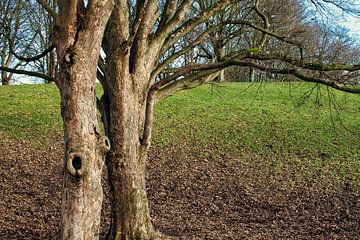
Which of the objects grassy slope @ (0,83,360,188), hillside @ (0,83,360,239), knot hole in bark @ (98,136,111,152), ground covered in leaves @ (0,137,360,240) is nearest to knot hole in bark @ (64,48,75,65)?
knot hole in bark @ (98,136,111,152)

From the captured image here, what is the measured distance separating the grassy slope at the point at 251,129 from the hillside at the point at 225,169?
0.04m

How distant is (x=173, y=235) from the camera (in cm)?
754

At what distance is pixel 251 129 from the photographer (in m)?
15.6

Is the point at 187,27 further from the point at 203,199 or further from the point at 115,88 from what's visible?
the point at 203,199

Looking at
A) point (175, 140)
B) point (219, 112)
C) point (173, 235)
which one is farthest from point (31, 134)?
point (173, 235)

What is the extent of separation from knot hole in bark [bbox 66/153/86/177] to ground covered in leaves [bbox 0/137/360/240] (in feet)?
11.8

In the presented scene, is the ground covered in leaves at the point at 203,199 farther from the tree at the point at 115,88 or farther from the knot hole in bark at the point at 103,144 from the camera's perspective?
the knot hole in bark at the point at 103,144

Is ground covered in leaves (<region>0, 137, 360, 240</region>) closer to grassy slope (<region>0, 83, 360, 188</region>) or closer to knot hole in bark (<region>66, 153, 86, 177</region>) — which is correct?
grassy slope (<region>0, 83, 360, 188</region>)

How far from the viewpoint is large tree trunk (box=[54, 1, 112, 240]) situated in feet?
14.2

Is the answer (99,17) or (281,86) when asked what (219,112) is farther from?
(99,17)

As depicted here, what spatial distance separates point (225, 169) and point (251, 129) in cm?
368

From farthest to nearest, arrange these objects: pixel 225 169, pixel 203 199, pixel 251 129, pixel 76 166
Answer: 1. pixel 251 129
2. pixel 225 169
3. pixel 203 199
4. pixel 76 166

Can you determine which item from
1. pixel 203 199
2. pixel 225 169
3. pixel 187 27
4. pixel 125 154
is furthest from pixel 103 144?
pixel 225 169

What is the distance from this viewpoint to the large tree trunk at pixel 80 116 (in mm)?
4340
